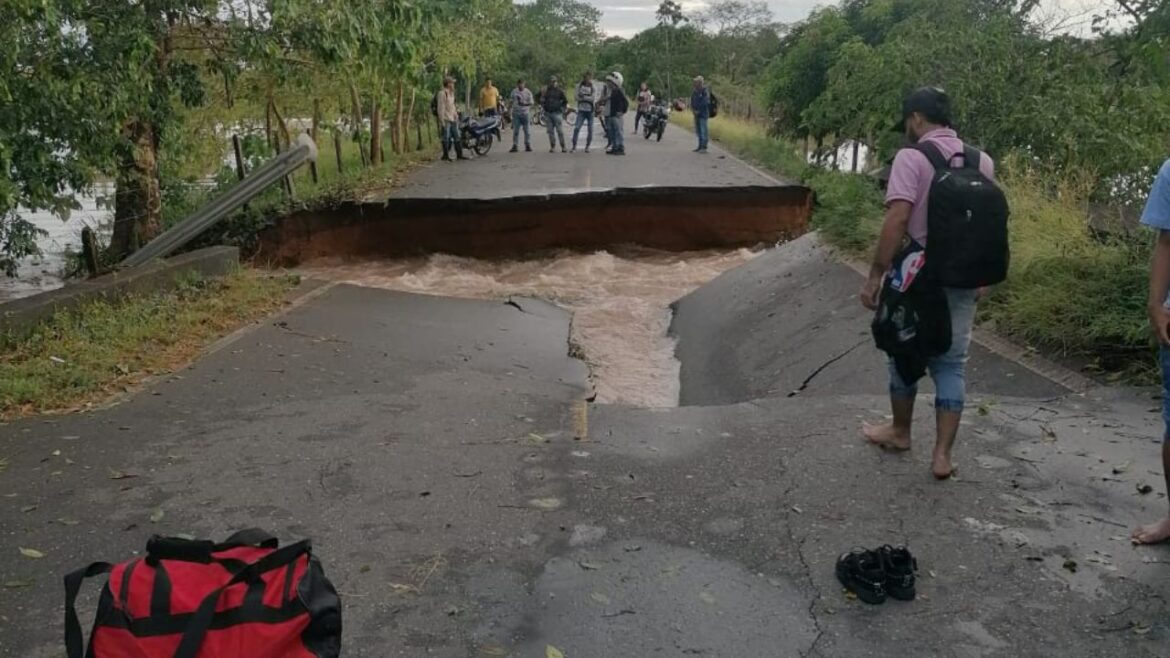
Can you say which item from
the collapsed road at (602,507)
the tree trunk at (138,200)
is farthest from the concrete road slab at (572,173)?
the collapsed road at (602,507)

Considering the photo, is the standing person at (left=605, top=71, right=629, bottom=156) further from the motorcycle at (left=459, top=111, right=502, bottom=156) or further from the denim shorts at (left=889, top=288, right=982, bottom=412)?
the denim shorts at (left=889, top=288, right=982, bottom=412)

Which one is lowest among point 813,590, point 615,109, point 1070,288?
point 813,590

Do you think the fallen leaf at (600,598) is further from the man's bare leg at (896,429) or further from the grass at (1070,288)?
the grass at (1070,288)

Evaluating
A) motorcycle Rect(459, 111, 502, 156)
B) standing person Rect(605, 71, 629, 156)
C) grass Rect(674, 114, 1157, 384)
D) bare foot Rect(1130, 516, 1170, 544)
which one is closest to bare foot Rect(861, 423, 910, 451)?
bare foot Rect(1130, 516, 1170, 544)

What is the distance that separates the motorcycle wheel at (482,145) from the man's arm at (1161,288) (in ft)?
67.4

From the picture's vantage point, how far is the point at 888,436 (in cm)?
503

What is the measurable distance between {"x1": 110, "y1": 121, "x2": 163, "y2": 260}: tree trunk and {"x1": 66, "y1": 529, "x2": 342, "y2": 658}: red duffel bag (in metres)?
9.85

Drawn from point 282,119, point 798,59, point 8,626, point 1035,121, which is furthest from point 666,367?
point 798,59

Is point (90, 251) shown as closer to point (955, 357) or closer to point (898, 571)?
point (955, 357)

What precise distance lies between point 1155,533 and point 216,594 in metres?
3.59

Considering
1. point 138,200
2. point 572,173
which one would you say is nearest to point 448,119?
point 572,173

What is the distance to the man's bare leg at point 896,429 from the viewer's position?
4.83 m

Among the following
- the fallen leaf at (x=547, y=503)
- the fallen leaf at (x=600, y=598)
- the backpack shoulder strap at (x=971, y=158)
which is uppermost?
the backpack shoulder strap at (x=971, y=158)

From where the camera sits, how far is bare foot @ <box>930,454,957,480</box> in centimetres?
459
